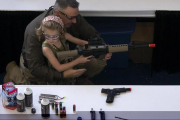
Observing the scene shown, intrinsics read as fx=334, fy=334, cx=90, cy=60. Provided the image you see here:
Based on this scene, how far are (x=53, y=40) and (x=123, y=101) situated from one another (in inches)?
23.9

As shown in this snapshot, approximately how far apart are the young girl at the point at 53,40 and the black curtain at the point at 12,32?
1.91 feet

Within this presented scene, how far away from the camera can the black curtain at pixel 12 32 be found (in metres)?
2.72

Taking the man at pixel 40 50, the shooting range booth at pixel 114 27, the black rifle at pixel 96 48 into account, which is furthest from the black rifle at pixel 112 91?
the shooting range booth at pixel 114 27

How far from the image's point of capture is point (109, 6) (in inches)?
109

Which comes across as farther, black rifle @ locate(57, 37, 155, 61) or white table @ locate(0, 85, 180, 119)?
black rifle @ locate(57, 37, 155, 61)

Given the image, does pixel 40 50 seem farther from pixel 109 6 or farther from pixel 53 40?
pixel 109 6

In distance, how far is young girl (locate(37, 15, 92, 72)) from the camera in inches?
80.7

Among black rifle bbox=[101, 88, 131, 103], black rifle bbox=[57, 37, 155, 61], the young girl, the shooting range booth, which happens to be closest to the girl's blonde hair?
the young girl

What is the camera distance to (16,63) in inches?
116

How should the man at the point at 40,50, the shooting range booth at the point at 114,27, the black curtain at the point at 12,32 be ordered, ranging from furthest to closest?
the shooting range booth at the point at 114,27 → the black curtain at the point at 12,32 → the man at the point at 40,50

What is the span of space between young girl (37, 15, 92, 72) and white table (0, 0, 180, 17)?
1.71 feet

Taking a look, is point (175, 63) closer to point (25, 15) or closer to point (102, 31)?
point (102, 31)

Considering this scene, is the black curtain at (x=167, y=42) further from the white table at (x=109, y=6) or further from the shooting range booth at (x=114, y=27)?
the shooting range booth at (x=114, y=27)

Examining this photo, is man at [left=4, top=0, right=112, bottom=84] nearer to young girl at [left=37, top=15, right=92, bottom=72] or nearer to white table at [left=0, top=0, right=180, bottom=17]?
young girl at [left=37, top=15, right=92, bottom=72]
